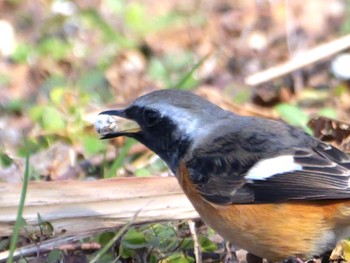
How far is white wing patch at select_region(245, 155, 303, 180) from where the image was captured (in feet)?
17.6

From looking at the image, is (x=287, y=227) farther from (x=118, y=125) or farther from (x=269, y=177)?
(x=118, y=125)

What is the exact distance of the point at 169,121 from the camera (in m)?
5.88

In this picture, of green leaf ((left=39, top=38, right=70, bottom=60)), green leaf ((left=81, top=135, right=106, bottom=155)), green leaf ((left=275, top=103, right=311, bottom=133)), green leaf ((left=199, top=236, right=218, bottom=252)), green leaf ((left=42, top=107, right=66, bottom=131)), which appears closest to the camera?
green leaf ((left=199, top=236, right=218, bottom=252))

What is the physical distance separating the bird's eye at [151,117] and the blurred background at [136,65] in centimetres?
146

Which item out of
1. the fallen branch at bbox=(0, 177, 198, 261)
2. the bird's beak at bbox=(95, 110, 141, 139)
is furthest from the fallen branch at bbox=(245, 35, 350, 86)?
the bird's beak at bbox=(95, 110, 141, 139)

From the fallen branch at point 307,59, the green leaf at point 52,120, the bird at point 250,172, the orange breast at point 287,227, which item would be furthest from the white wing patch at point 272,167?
the fallen branch at point 307,59

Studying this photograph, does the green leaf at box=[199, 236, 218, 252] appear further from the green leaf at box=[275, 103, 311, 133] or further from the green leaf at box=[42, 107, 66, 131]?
the green leaf at box=[42, 107, 66, 131]

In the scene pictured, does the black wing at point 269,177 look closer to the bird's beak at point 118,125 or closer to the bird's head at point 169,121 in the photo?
the bird's head at point 169,121

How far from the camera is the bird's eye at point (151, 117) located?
586cm

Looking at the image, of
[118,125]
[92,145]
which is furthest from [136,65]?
[118,125]

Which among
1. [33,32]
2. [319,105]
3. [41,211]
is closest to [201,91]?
[319,105]

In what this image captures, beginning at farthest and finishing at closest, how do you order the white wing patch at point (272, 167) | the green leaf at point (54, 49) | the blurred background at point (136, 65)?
the green leaf at point (54, 49) < the blurred background at point (136, 65) < the white wing patch at point (272, 167)

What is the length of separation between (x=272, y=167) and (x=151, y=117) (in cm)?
89

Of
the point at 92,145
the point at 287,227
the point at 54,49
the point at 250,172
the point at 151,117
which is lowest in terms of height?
the point at 54,49
